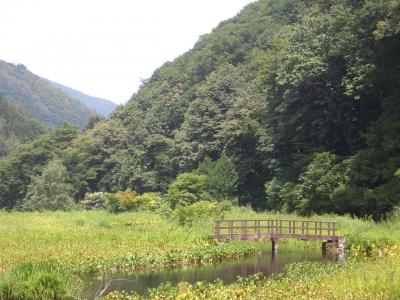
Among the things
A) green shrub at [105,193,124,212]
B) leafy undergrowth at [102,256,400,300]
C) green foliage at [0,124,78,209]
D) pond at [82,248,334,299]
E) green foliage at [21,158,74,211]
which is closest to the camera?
leafy undergrowth at [102,256,400,300]

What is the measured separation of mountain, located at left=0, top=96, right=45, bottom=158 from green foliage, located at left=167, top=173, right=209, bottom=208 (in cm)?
10020

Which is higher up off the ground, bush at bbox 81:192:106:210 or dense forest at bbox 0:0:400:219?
dense forest at bbox 0:0:400:219

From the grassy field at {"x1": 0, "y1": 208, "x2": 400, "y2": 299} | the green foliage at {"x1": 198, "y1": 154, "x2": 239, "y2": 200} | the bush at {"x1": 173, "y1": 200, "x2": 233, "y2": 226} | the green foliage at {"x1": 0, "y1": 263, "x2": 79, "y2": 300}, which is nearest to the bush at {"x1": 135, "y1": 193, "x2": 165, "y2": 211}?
the green foliage at {"x1": 198, "y1": 154, "x2": 239, "y2": 200}

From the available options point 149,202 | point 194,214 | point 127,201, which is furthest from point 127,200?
point 194,214

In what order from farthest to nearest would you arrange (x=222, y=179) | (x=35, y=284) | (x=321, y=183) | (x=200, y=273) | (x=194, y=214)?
(x=222, y=179)
(x=321, y=183)
(x=194, y=214)
(x=200, y=273)
(x=35, y=284)

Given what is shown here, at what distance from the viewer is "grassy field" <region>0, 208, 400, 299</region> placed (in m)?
16.6

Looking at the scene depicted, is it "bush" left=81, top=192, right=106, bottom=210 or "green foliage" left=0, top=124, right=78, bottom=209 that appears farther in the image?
"green foliage" left=0, top=124, right=78, bottom=209

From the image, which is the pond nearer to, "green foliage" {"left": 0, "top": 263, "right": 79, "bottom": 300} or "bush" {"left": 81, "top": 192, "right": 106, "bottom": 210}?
"green foliage" {"left": 0, "top": 263, "right": 79, "bottom": 300}

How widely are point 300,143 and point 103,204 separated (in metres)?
39.6

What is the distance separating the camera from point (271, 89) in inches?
2343

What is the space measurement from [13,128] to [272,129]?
126 metres

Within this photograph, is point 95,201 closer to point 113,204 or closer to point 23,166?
point 113,204

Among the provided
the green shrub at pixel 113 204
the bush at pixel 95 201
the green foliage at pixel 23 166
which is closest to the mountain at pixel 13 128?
the green foliage at pixel 23 166

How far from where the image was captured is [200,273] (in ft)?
82.3
